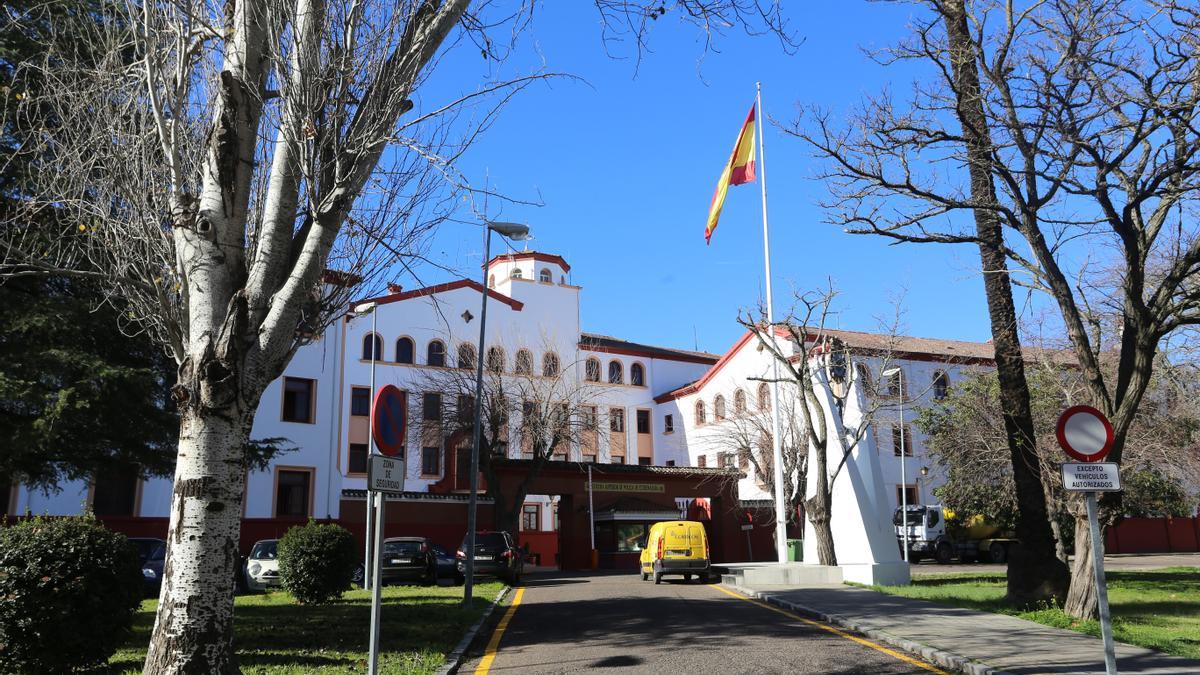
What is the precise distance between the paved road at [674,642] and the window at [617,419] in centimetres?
3884

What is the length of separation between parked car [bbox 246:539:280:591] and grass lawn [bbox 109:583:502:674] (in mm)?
5737

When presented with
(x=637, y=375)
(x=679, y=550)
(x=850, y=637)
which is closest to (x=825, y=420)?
(x=679, y=550)

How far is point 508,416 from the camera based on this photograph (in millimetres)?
39531

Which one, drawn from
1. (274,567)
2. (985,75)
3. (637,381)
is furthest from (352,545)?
(637,381)

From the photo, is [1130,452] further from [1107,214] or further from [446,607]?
[446,607]

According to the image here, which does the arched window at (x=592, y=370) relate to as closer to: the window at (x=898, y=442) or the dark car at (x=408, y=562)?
the window at (x=898, y=442)

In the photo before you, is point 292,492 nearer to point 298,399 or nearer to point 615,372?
point 298,399

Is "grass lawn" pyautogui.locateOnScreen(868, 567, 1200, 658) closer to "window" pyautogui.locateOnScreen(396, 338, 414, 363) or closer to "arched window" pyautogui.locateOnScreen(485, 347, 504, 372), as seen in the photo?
"arched window" pyautogui.locateOnScreen(485, 347, 504, 372)

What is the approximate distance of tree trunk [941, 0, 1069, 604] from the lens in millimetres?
13492

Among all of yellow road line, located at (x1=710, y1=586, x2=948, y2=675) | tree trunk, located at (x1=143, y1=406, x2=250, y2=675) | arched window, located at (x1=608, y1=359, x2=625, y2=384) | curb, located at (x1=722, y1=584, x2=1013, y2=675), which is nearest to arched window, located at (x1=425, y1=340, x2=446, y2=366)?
arched window, located at (x1=608, y1=359, x2=625, y2=384)

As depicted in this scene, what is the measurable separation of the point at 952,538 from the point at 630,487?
14907 millimetres

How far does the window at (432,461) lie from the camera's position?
4559 cm

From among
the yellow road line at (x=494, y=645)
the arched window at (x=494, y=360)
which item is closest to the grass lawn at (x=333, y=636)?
the yellow road line at (x=494, y=645)

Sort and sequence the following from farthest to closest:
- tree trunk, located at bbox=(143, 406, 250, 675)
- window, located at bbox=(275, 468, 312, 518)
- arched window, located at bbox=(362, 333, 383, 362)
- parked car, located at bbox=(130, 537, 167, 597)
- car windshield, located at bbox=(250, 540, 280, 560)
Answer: arched window, located at bbox=(362, 333, 383, 362) → window, located at bbox=(275, 468, 312, 518) → car windshield, located at bbox=(250, 540, 280, 560) → parked car, located at bbox=(130, 537, 167, 597) → tree trunk, located at bbox=(143, 406, 250, 675)
